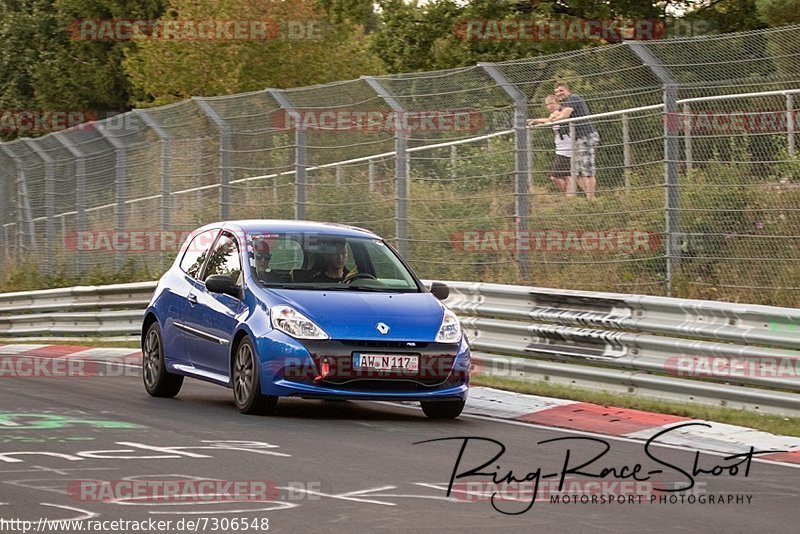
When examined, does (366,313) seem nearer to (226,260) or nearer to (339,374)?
(339,374)

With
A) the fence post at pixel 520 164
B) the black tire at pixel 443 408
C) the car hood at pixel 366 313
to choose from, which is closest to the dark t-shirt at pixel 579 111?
the fence post at pixel 520 164

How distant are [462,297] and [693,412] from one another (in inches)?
149

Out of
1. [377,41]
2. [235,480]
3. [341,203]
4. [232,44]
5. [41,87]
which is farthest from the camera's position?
[41,87]

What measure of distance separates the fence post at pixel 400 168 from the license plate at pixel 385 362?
5.83m

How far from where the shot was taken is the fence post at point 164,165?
77.2ft

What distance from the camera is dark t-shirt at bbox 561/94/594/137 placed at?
14969 millimetres

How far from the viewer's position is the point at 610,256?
49.9 feet

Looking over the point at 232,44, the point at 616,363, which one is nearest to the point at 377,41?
the point at 232,44

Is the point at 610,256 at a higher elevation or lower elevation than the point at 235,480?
higher

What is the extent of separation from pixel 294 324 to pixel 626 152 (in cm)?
443

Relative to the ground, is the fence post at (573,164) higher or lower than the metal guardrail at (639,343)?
higher

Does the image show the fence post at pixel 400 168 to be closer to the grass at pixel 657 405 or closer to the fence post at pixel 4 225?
the grass at pixel 657 405

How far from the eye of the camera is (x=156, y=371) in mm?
13945

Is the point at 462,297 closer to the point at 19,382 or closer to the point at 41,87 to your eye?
the point at 19,382
